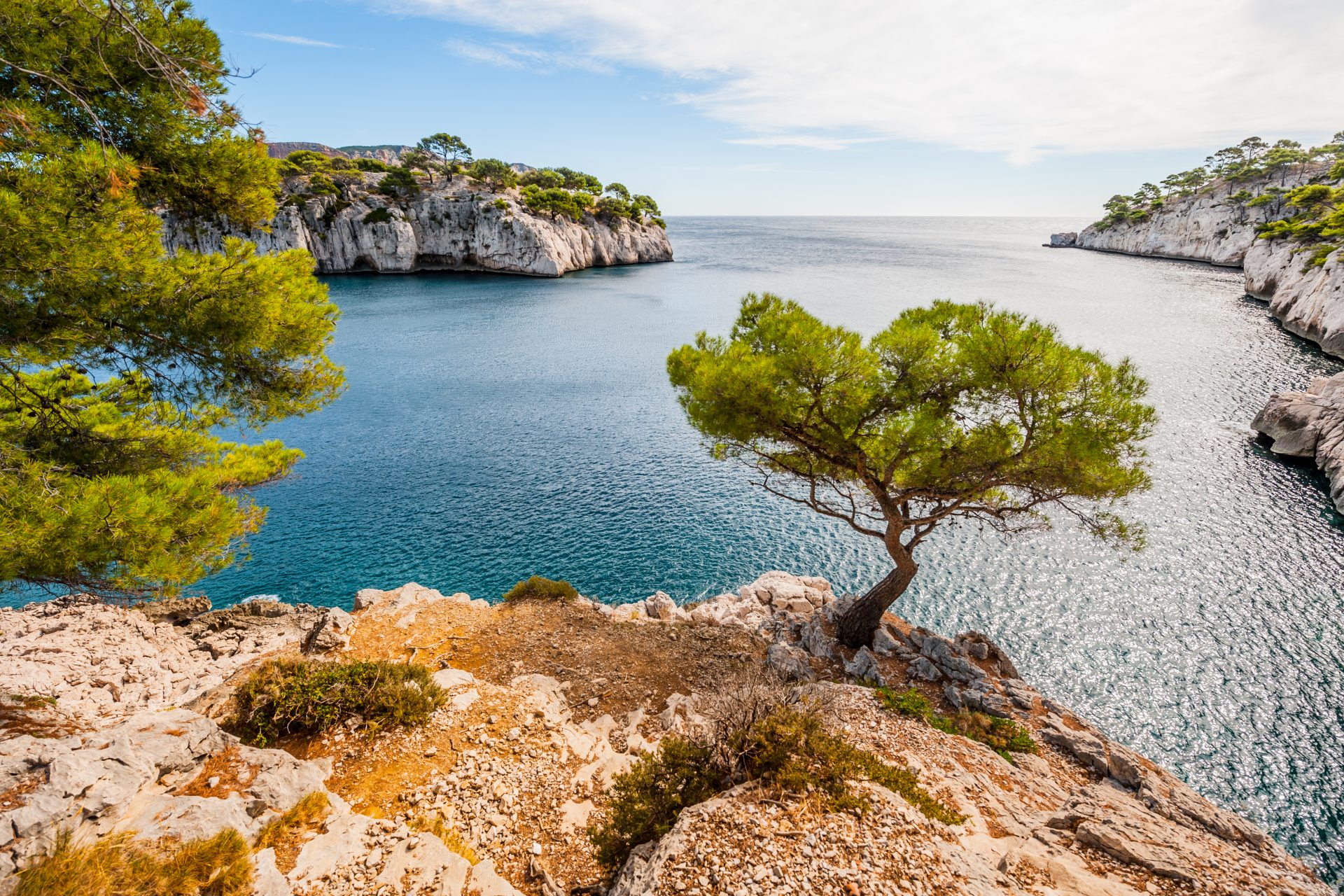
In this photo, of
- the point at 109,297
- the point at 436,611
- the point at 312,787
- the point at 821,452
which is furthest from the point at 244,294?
the point at 821,452

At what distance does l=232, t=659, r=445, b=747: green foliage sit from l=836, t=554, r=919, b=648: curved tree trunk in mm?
9832

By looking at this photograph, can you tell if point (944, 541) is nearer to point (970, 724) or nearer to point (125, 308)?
point (970, 724)

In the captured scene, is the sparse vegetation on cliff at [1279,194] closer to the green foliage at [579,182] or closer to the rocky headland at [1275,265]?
the rocky headland at [1275,265]

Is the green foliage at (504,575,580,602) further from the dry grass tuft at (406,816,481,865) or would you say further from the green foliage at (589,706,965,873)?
the green foliage at (589,706,965,873)

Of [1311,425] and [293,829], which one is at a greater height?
[1311,425]

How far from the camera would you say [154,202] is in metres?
7.77

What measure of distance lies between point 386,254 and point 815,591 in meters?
84.3

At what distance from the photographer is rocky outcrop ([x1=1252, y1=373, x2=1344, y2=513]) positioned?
24.6 meters

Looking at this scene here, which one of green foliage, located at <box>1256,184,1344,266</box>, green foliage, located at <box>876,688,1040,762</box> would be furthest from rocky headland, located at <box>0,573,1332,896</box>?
green foliage, located at <box>1256,184,1344,266</box>

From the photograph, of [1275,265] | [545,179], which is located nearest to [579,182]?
[545,179]

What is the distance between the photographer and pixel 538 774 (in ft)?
25.6

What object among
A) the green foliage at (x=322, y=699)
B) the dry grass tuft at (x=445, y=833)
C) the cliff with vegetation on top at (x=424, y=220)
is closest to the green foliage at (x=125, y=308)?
the green foliage at (x=322, y=699)

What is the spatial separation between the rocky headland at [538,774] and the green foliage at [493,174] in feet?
298

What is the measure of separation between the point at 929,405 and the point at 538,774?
1001 cm
